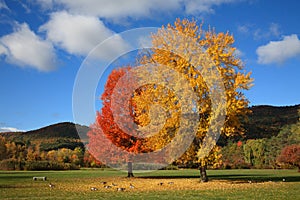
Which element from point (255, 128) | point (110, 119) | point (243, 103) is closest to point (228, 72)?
point (243, 103)

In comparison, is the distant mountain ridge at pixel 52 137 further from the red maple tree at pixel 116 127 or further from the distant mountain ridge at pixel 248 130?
the red maple tree at pixel 116 127

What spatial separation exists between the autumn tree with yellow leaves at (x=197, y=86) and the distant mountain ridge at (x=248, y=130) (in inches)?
2649

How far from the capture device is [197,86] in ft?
70.8

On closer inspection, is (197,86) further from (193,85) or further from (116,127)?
(116,127)

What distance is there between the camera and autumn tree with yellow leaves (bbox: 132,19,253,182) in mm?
21094

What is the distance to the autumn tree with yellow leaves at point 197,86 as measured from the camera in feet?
69.2

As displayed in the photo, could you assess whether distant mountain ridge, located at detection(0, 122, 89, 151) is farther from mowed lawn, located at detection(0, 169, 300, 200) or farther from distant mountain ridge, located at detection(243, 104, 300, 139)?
mowed lawn, located at detection(0, 169, 300, 200)

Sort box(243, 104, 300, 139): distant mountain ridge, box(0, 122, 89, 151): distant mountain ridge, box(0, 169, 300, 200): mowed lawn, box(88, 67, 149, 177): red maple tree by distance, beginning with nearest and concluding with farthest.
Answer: box(0, 169, 300, 200): mowed lawn
box(88, 67, 149, 177): red maple tree
box(243, 104, 300, 139): distant mountain ridge
box(0, 122, 89, 151): distant mountain ridge

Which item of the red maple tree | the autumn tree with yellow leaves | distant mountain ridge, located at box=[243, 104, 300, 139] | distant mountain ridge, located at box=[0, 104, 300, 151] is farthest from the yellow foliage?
distant mountain ridge, located at box=[0, 104, 300, 151]

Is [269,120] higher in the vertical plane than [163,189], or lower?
higher

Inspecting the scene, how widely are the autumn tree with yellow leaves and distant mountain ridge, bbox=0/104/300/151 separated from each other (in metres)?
67.3

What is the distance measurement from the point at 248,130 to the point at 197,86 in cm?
7154

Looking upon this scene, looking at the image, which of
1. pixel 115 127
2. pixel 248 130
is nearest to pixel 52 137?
pixel 248 130

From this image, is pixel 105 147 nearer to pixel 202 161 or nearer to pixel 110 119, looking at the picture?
pixel 110 119
